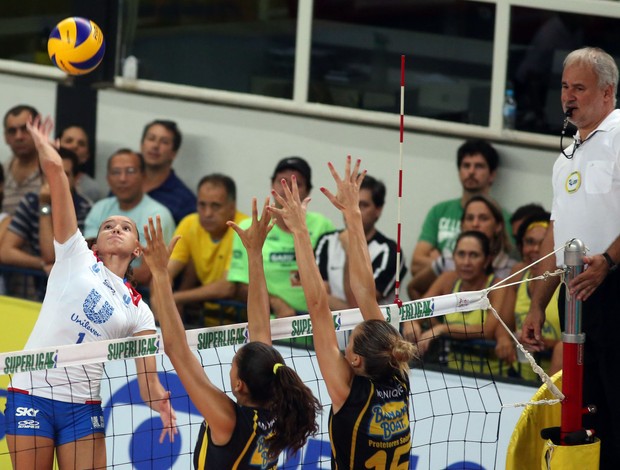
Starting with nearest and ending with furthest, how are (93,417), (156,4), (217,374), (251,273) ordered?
(251,273) < (93,417) < (217,374) < (156,4)

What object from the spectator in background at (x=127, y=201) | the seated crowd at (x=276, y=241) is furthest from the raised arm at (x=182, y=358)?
the spectator in background at (x=127, y=201)

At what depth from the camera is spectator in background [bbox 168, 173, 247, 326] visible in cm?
943

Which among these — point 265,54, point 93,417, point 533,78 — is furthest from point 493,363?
point 265,54

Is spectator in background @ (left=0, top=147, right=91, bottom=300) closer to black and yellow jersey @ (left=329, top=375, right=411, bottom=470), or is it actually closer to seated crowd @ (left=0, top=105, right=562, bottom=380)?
seated crowd @ (left=0, top=105, right=562, bottom=380)

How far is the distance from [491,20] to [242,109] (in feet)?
7.72

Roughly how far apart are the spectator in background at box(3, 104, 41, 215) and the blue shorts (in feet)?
15.6

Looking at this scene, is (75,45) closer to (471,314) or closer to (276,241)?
(276,241)

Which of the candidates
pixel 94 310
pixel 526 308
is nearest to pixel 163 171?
pixel 526 308

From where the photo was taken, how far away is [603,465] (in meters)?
5.98

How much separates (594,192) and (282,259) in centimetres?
352

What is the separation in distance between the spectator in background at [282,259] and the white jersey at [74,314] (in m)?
2.72

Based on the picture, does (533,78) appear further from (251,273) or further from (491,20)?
(251,273)

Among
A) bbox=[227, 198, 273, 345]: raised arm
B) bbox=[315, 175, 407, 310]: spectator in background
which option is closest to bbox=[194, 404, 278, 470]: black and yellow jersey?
bbox=[227, 198, 273, 345]: raised arm

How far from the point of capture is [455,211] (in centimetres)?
919
